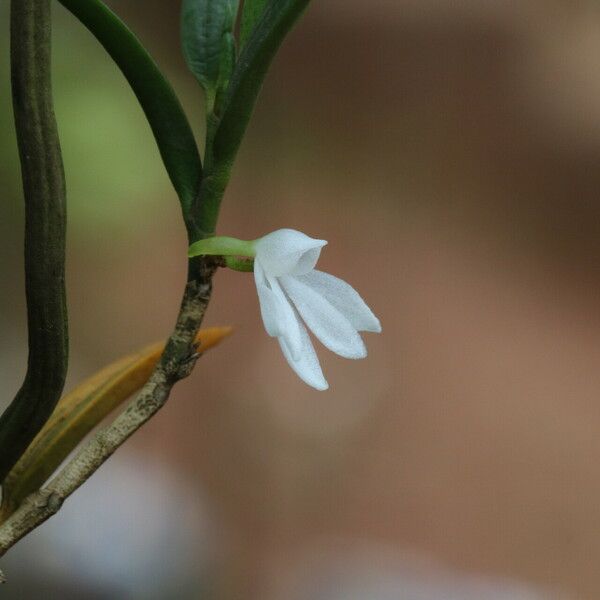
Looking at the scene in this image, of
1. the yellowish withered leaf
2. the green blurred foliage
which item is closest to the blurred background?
the green blurred foliage

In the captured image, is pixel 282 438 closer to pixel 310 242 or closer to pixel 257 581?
pixel 257 581

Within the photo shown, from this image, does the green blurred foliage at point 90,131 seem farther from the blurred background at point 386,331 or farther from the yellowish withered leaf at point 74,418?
the yellowish withered leaf at point 74,418

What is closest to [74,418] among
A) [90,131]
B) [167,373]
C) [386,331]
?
[167,373]

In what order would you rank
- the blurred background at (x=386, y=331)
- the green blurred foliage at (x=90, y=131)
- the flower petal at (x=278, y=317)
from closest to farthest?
the flower petal at (x=278, y=317) < the green blurred foliage at (x=90, y=131) < the blurred background at (x=386, y=331)

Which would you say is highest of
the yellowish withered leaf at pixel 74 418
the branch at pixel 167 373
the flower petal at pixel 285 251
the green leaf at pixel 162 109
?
the green leaf at pixel 162 109

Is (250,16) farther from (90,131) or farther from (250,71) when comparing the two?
(90,131)

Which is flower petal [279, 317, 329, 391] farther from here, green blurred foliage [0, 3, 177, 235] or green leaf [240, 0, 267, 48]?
green blurred foliage [0, 3, 177, 235]

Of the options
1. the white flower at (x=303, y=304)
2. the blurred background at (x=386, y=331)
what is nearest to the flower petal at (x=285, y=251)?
the white flower at (x=303, y=304)

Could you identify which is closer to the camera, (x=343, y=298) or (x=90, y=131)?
(x=343, y=298)
